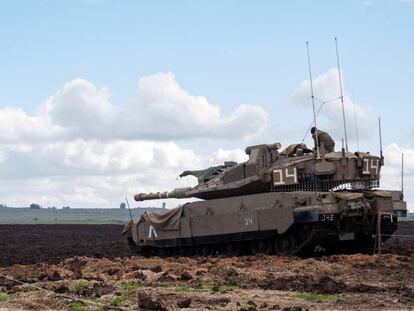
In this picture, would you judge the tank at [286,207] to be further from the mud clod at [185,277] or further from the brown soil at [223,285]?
the mud clod at [185,277]

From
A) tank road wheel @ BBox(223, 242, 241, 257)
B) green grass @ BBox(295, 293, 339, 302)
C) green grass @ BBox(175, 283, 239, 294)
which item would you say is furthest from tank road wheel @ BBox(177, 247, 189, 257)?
green grass @ BBox(295, 293, 339, 302)

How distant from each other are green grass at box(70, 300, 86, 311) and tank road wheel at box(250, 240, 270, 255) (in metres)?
12.1

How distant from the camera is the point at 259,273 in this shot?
19.9 meters

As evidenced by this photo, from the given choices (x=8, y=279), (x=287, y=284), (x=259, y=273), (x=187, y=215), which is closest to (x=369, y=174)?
(x=187, y=215)

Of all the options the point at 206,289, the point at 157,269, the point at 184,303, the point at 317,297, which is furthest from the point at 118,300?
the point at 157,269

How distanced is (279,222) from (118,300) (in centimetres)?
1073

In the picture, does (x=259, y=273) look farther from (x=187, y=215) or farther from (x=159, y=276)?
(x=187, y=215)

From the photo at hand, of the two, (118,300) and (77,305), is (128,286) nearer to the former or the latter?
(118,300)

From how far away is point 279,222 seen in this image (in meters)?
25.5

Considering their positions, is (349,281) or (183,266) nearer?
(349,281)

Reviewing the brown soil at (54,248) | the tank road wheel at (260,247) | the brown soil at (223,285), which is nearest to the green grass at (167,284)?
the brown soil at (223,285)

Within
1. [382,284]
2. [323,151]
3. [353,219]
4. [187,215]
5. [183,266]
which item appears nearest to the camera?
[382,284]

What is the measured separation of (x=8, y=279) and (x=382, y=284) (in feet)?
30.0

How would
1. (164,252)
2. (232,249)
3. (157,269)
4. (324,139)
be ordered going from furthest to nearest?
1. (164,252)
2. (232,249)
3. (324,139)
4. (157,269)
